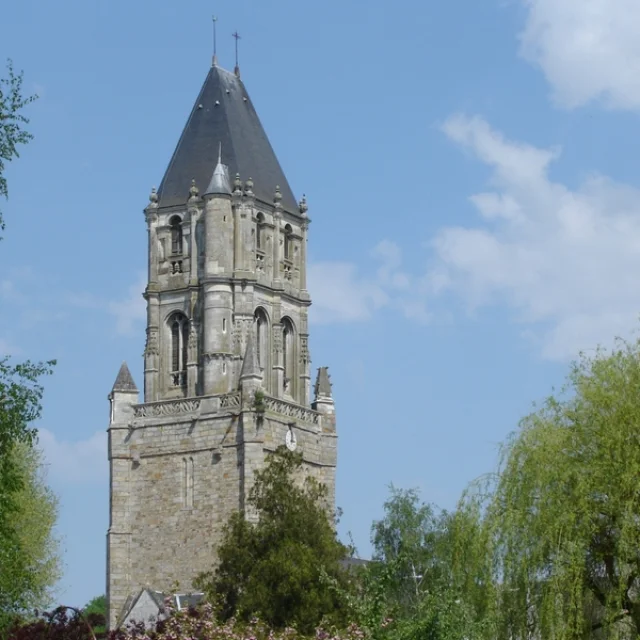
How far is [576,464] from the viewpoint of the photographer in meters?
33.2

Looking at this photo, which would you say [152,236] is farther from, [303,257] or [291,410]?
[291,410]

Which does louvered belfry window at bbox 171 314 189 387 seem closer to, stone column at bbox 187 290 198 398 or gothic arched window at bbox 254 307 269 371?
stone column at bbox 187 290 198 398

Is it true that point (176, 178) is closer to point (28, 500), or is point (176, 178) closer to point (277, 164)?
point (277, 164)

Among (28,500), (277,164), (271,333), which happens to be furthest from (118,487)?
(277,164)

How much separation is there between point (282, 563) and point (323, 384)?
25.0m

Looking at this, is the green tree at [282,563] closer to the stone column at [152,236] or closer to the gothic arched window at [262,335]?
the gothic arched window at [262,335]

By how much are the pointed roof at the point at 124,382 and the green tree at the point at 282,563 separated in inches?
766

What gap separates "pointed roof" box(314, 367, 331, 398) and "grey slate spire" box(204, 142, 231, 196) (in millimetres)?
7500

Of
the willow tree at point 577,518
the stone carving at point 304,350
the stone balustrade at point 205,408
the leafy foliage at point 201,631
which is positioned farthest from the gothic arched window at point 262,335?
the willow tree at point 577,518

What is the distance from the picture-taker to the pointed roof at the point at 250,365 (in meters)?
65.9

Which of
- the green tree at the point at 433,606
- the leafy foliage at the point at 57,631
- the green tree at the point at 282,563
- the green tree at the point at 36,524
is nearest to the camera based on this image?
the green tree at the point at 433,606

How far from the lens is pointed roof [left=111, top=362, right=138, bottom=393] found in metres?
68.2

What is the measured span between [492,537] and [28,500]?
33.7m

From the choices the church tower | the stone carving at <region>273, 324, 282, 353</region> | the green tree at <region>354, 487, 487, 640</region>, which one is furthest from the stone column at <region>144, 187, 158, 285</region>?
the green tree at <region>354, 487, 487, 640</region>
